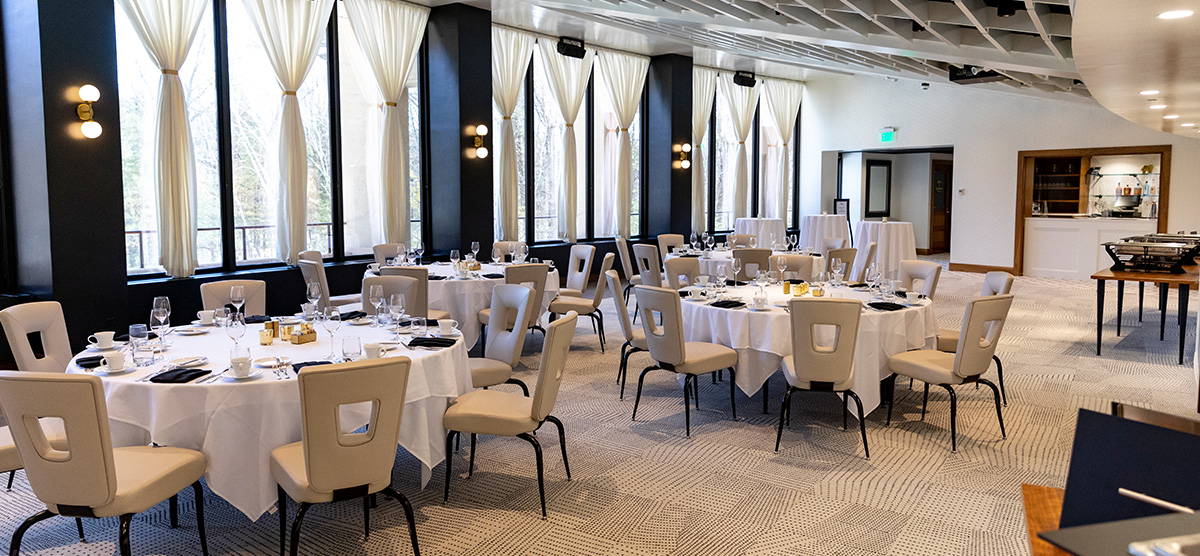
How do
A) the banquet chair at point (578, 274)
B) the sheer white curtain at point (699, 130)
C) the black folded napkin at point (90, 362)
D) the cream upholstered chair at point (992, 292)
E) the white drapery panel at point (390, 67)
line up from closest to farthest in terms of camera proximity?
the black folded napkin at point (90, 362) → the cream upholstered chair at point (992, 292) → the banquet chair at point (578, 274) → the white drapery panel at point (390, 67) → the sheer white curtain at point (699, 130)

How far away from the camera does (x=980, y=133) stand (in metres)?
14.7

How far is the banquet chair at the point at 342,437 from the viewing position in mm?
2963

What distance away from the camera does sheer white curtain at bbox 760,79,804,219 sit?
1683 centimetres

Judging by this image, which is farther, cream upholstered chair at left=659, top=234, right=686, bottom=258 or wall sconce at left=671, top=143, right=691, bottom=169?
wall sconce at left=671, top=143, right=691, bottom=169

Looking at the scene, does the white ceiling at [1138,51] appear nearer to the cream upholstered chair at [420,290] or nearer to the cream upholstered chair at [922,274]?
the cream upholstered chair at [922,274]

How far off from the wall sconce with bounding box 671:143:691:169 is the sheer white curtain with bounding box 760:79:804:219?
3.46m

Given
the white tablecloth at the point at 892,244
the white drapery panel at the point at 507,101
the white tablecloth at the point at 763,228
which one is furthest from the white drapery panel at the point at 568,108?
the white tablecloth at the point at 892,244

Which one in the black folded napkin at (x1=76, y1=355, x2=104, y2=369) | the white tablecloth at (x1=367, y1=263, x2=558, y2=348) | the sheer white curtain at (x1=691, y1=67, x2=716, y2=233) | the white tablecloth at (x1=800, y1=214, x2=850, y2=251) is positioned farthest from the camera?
the sheer white curtain at (x1=691, y1=67, x2=716, y2=233)

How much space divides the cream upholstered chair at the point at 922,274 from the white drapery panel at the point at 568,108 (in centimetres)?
637

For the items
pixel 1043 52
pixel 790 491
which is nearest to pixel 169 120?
pixel 790 491

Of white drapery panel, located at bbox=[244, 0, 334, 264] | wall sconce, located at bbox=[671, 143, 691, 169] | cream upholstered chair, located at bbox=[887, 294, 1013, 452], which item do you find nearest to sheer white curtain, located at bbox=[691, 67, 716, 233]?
wall sconce, located at bbox=[671, 143, 691, 169]

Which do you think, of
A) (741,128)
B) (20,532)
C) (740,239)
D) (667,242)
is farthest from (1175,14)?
(741,128)

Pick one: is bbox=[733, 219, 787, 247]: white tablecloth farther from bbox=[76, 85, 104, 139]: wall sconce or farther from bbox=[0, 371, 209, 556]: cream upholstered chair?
bbox=[0, 371, 209, 556]: cream upholstered chair

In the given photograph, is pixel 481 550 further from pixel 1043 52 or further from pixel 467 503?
pixel 1043 52
